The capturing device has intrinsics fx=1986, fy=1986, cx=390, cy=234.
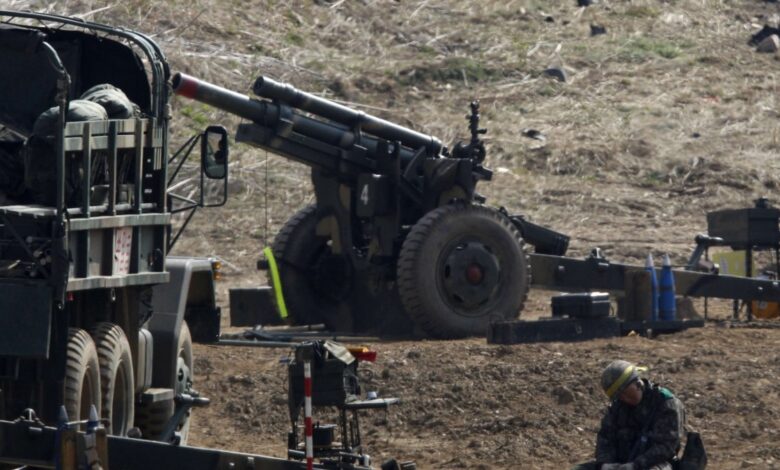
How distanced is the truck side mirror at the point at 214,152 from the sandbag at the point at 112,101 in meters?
0.79

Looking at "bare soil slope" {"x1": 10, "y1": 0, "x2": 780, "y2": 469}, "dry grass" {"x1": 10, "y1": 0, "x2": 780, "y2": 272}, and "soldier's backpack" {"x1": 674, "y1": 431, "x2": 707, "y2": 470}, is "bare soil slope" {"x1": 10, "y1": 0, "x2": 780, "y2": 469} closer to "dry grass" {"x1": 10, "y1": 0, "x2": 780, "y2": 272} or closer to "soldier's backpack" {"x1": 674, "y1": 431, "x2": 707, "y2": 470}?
"dry grass" {"x1": 10, "y1": 0, "x2": 780, "y2": 272}

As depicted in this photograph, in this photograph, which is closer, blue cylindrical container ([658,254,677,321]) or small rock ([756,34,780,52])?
blue cylindrical container ([658,254,677,321])

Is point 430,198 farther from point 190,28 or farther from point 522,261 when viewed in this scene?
point 190,28

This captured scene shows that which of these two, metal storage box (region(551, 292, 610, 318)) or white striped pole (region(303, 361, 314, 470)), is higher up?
metal storage box (region(551, 292, 610, 318))

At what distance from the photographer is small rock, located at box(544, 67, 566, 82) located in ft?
95.2

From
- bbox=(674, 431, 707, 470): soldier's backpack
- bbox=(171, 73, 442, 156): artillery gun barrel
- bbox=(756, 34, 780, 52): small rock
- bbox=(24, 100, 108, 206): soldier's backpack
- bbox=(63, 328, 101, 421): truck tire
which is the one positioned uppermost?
bbox=(756, 34, 780, 52): small rock

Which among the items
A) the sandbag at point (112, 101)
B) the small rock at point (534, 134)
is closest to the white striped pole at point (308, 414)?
the sandbag at point (112, 101)

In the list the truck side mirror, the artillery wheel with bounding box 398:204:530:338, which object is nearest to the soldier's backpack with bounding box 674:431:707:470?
the truck side mirror

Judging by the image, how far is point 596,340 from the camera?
1667 centimetres

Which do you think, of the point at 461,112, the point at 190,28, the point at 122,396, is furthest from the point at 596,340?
the point at 190,28

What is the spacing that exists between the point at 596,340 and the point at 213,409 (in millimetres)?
3603

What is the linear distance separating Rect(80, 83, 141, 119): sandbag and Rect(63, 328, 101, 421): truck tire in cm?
133

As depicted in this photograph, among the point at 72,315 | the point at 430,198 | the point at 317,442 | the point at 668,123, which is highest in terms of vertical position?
the point at 668,123

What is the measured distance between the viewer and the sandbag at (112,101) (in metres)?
11.1
